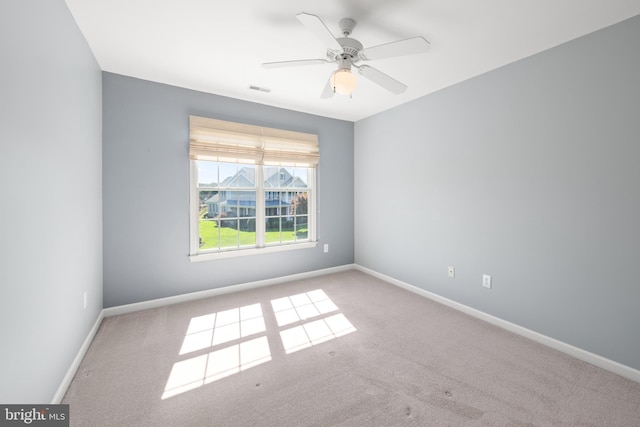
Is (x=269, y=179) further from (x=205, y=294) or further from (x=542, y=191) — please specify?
(x=542, y=191)

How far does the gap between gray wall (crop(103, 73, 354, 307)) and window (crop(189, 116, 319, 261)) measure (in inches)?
5.7

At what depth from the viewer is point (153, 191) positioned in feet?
10.0

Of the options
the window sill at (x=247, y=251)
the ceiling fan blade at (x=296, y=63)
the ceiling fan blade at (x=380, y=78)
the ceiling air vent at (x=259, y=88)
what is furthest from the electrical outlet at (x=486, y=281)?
the ceiling air vent at (x=259, y=88)

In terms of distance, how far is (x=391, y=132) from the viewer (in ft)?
12.7

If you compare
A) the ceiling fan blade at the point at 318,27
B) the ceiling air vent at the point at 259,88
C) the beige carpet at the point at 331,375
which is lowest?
the beige carpet at the point at 331,375

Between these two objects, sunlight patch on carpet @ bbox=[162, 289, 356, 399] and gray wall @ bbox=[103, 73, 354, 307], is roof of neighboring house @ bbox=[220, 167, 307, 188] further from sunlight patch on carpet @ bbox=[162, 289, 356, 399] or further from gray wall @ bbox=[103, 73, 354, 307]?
sunlight patch on carpet @ bbox=[162, 289, 356, 399]

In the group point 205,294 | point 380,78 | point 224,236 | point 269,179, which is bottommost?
point 205,294

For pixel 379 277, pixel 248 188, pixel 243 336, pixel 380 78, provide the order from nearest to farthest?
1. pixel 380 78
2. pixel 243 336
3. pixel 248 188
4. pixel 379 277

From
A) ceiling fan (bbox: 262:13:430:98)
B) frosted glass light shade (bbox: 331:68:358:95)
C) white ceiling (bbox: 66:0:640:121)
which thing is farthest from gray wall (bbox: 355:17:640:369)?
frosted glass light shade (bbox: 331:68:358:95)

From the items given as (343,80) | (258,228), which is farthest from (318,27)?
(258,228)

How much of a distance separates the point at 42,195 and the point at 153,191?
5.14 feet

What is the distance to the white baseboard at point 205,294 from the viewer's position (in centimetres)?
292

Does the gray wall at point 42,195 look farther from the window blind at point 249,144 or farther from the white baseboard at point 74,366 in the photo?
the window blind at point 249,144

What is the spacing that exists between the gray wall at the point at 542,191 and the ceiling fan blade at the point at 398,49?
1.35 m
